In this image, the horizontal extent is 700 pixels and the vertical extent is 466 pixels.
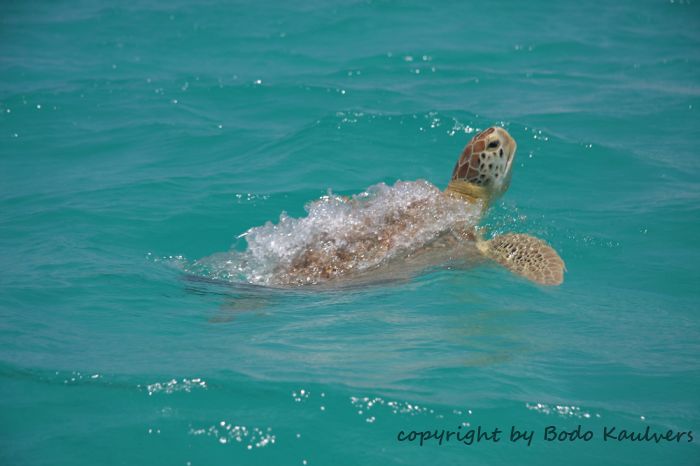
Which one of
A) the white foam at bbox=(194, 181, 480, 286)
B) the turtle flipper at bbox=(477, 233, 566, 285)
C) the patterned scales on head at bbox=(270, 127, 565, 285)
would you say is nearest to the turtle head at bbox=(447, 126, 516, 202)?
the patterned scales on head at bbox=(270, 127, 565, 285)

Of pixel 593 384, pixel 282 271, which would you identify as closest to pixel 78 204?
pixel 282 271

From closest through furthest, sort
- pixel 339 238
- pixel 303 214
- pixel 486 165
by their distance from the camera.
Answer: pixel 339 238, pixel 486 165, pixel 303 214

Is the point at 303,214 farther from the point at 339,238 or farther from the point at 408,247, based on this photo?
the point at 408,247

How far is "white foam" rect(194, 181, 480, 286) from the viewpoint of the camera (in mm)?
5992

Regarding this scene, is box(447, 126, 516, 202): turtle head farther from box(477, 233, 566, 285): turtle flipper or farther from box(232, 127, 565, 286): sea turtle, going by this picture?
box(477, 233, 566, 285): turtle flipper

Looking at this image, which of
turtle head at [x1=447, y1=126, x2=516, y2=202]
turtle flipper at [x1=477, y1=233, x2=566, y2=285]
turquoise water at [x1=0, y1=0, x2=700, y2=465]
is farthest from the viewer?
turtle head at [x1=447, y1=126, x2=516, y2=202]

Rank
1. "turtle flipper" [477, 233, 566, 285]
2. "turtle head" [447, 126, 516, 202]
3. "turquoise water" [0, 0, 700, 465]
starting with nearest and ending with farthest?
1. "turquoise water" [0, 0, 700, 465]
2. "turtle flipper" [477, 233, 566, 285]
3. "turtle head" [447, 126, 516, 202]

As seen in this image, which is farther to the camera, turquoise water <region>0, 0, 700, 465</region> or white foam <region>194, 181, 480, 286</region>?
white foam <region>194, 181, 480, 286</region>

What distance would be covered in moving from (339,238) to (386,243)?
0.40 metres

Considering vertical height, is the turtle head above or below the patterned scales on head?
above

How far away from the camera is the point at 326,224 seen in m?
6.28

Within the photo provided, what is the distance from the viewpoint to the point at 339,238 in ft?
20.0

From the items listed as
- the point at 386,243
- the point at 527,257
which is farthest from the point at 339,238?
the point at 527,257

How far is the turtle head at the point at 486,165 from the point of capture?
715 cm
